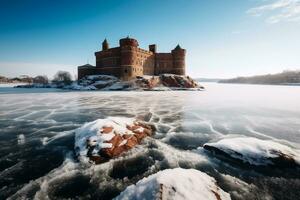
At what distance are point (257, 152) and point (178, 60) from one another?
65.0 m

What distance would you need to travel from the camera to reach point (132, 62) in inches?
2318

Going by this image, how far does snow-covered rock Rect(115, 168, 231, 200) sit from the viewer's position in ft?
13.9

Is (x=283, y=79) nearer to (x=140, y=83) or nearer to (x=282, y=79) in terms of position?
(x=282, y=79)

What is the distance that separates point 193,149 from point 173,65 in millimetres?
64243

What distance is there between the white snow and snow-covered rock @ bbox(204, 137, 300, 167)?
4131mm

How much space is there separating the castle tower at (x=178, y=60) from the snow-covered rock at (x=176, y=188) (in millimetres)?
66419

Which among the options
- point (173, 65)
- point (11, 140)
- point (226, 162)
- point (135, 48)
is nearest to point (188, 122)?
point (226, 162)

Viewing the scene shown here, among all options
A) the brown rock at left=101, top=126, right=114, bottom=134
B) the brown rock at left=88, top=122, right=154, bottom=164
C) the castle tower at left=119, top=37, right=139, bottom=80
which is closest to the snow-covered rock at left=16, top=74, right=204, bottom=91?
the castle tower at left=119, top=37, right=139, bottom=80

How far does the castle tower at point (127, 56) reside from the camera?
191ft

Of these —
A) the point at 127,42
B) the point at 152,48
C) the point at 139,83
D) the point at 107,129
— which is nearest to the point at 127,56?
the point at 127,42

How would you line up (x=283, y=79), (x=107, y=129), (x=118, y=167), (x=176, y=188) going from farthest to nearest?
(x=283, y=79)
(x=107, y=129)
(x=118, y=167)
(x=176, y=188)

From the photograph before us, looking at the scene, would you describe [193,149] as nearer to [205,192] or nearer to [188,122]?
[205,192]

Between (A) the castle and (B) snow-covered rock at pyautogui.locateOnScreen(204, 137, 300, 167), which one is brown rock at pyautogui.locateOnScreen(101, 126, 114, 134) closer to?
(B) snow-covered rock at pyautogui.locateOnScreen(204, 137, 300, 167)

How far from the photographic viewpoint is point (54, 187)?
5.45 metres
